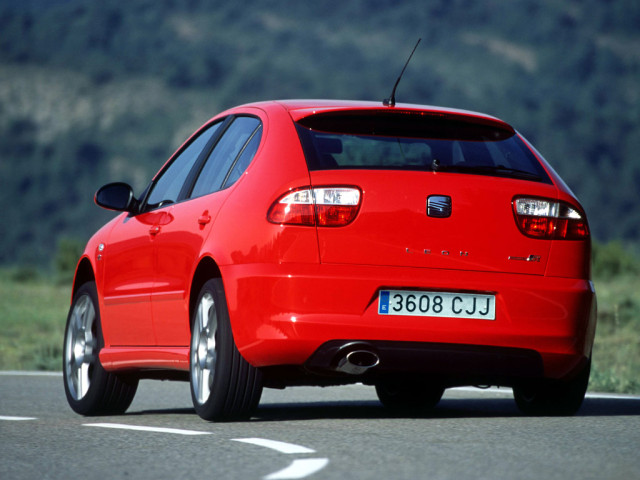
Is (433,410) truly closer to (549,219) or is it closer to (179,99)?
(549,219)

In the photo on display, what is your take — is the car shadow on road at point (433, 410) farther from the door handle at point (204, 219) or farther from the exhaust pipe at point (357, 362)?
the door handle at point (204, 219)

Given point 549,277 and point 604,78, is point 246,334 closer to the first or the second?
point 549,277

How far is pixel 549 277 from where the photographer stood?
→ 6.63 meters

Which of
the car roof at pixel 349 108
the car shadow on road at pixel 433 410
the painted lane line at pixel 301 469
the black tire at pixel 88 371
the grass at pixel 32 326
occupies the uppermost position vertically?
the car roof at pixel 349 108

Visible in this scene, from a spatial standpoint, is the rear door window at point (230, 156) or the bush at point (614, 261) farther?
the bush at point (614, 261)

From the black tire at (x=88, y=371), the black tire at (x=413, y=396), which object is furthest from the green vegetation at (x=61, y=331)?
the black tire at (x=88, y=371)

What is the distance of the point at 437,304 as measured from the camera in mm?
6426

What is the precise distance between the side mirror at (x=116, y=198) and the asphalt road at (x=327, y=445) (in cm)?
129

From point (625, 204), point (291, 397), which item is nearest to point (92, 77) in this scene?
point (625, 204)

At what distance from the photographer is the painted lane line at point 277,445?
5555 millimetres

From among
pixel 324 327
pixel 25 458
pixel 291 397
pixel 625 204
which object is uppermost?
pixel 324 327

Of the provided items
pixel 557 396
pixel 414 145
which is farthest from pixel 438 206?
pixel 557 396

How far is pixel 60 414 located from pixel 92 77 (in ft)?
523

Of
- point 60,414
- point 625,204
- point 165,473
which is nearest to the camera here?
point 165,473
